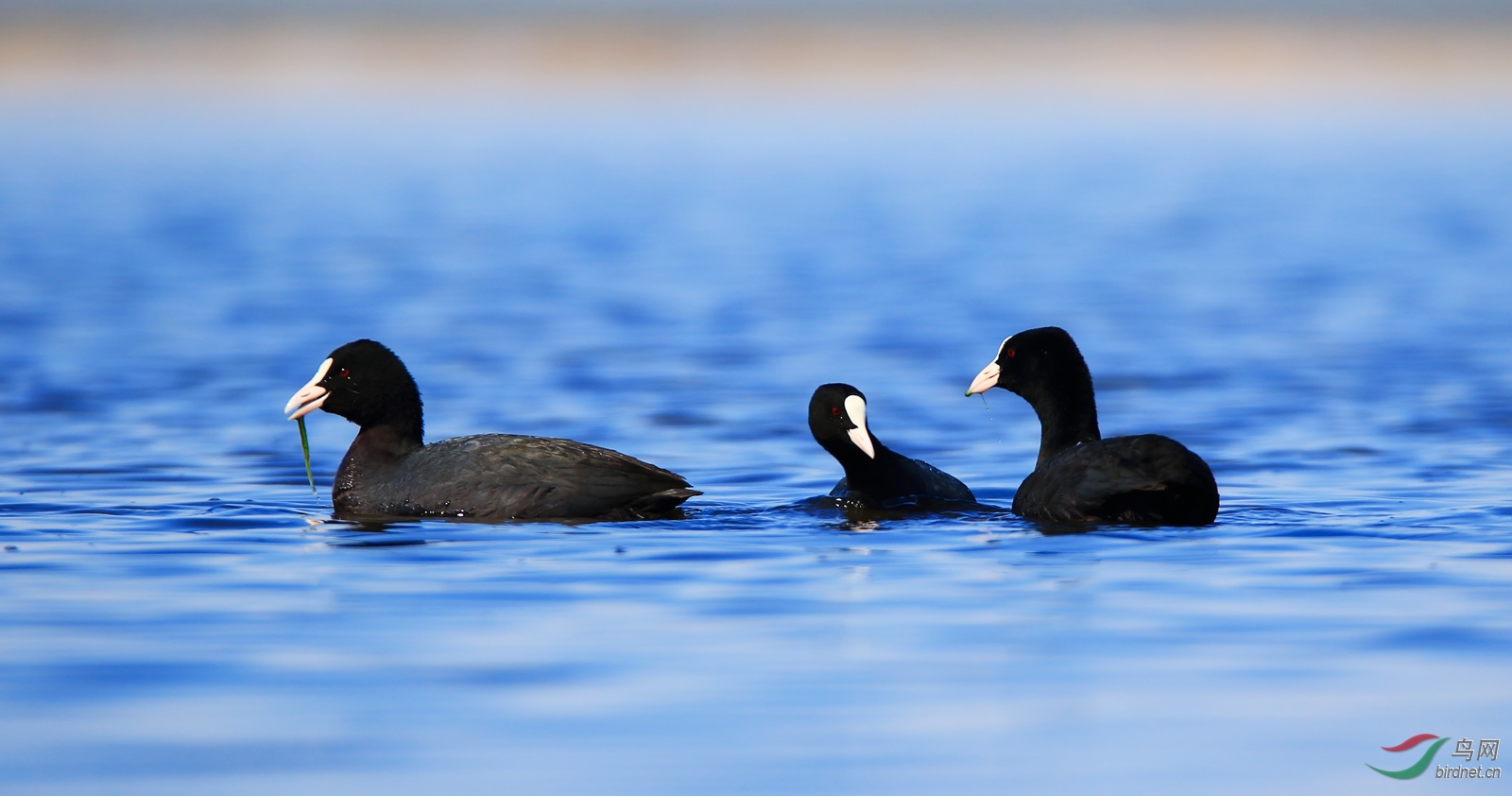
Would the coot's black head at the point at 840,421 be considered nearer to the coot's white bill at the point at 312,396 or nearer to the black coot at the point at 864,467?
the black coot at the point at 864,467

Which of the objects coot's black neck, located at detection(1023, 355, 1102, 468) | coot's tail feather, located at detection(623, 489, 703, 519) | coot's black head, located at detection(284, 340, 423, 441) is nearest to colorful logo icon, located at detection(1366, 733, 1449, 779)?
coot's tail feather, located at detection(623, 489, 703, 519)

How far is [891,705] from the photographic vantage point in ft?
21.1

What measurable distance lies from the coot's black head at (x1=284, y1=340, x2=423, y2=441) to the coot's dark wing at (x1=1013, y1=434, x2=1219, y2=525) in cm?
325

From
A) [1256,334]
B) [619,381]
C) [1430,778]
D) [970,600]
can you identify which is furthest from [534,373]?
[1430,778]

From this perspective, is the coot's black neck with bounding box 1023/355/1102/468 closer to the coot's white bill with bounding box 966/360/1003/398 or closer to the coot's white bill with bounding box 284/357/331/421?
the coot's white bill with bounding box 966/360/1003/398

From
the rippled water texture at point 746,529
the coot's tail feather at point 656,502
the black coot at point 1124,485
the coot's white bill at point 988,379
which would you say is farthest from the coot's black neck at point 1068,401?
the coot's tail feather at point 656,502

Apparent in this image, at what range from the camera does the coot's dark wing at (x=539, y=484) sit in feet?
33.1

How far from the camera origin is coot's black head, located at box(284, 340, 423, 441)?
10.9m

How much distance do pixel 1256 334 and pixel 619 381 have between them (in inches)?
234

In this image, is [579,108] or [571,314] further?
[579,108]

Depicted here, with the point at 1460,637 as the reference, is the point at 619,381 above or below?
above

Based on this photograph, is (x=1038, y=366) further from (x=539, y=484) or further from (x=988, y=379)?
(x=539, y=484)

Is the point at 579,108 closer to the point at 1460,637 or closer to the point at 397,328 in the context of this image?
the point at 397,328

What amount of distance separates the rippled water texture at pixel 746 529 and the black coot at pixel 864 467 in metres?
0.28
